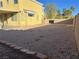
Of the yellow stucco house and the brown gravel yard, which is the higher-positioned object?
the yellow stucco house

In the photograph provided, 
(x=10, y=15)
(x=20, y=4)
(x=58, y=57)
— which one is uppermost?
(x=20, y=4)

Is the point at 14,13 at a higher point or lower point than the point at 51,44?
higher

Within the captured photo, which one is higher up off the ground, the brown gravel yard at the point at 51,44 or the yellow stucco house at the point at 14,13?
the yellow stucco house at the point at 14,13

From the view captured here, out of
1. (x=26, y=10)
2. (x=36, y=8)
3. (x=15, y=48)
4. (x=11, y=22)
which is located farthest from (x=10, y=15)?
(x=15, y=48)

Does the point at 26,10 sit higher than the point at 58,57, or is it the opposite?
the point at 26,10

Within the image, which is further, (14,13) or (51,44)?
(14,13)

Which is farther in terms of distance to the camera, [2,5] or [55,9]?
[55,9]

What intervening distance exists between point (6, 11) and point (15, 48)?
18.9m

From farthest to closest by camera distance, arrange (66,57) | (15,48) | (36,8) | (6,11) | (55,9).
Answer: (55,9), (36,8), (6,11), (15,48), (66,57)

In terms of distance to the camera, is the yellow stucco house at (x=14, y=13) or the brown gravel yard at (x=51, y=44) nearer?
the brown gravel yard at (x=51, y=44)

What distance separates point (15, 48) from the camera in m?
7.52

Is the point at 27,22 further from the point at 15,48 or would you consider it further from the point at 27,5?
the point at 15,48

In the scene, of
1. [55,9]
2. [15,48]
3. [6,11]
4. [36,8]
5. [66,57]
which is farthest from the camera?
[55,9]

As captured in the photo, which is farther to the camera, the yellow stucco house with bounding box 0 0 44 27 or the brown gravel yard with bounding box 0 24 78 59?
the yellow stucco house with bounding box 0 0 44 27
